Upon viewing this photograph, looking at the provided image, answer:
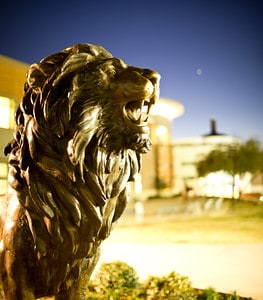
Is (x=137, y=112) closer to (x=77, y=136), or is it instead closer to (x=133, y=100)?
(x=133, y=100)

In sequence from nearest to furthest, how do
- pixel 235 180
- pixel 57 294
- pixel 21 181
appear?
pixel 21 181 → pixel 57 294 → pixel 235 180

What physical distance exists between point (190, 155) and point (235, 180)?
4702 millimetres

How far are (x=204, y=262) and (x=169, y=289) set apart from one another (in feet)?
9.26

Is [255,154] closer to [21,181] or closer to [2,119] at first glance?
[2,119]

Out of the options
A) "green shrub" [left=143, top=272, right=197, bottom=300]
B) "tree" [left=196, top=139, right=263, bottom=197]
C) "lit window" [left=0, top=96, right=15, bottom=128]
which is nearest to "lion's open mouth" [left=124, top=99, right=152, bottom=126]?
"green shrub" [left=143, top=272, right=197, bottom=300]

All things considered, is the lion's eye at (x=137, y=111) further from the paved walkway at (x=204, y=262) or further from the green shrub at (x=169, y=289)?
the paved walkway at (x=204, y=262)

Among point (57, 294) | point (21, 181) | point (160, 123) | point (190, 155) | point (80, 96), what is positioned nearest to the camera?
point (80, 96)

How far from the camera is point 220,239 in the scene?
27.9 feet

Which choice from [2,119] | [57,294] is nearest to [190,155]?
[2,119]

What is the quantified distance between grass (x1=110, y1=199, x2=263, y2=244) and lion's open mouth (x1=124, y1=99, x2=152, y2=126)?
7038mm

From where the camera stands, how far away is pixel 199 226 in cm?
1082

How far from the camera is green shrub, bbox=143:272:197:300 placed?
11.2ft

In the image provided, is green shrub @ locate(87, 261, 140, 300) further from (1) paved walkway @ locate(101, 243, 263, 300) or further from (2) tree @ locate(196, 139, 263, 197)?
(2) tree @ locate(196, 139, 263, 197)

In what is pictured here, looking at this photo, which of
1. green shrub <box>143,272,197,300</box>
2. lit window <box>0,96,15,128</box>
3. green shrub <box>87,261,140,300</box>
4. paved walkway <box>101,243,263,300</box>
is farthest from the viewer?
lit window <box>0,96,15,128</box>
